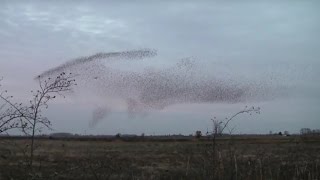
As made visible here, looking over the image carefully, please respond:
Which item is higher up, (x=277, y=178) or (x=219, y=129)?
(x=219, y=129)

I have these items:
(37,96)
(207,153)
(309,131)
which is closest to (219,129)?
(207,153)

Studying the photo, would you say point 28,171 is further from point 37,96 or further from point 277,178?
point 277,178

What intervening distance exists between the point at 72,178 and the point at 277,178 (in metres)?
9.45

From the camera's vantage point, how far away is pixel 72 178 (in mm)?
19531

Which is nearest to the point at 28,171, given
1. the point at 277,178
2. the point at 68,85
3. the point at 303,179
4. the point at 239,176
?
the point at 68,85

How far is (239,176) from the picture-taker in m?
11.9

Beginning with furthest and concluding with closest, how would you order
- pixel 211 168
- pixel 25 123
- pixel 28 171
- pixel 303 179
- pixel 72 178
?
pixel 72 178, pixel 303 179, pixel 211 168, pixel 28 171, pixel 25 123

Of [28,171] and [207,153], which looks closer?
[28,171]

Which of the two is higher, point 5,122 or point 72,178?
point 5,122

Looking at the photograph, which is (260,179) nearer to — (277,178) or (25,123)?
(277,178)

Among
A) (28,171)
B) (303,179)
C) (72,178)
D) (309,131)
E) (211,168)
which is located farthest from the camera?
(309,131)

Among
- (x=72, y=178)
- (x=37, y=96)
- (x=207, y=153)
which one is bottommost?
(x=72, y=178)

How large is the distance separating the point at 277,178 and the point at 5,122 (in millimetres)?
6821

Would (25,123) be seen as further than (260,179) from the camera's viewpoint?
No
